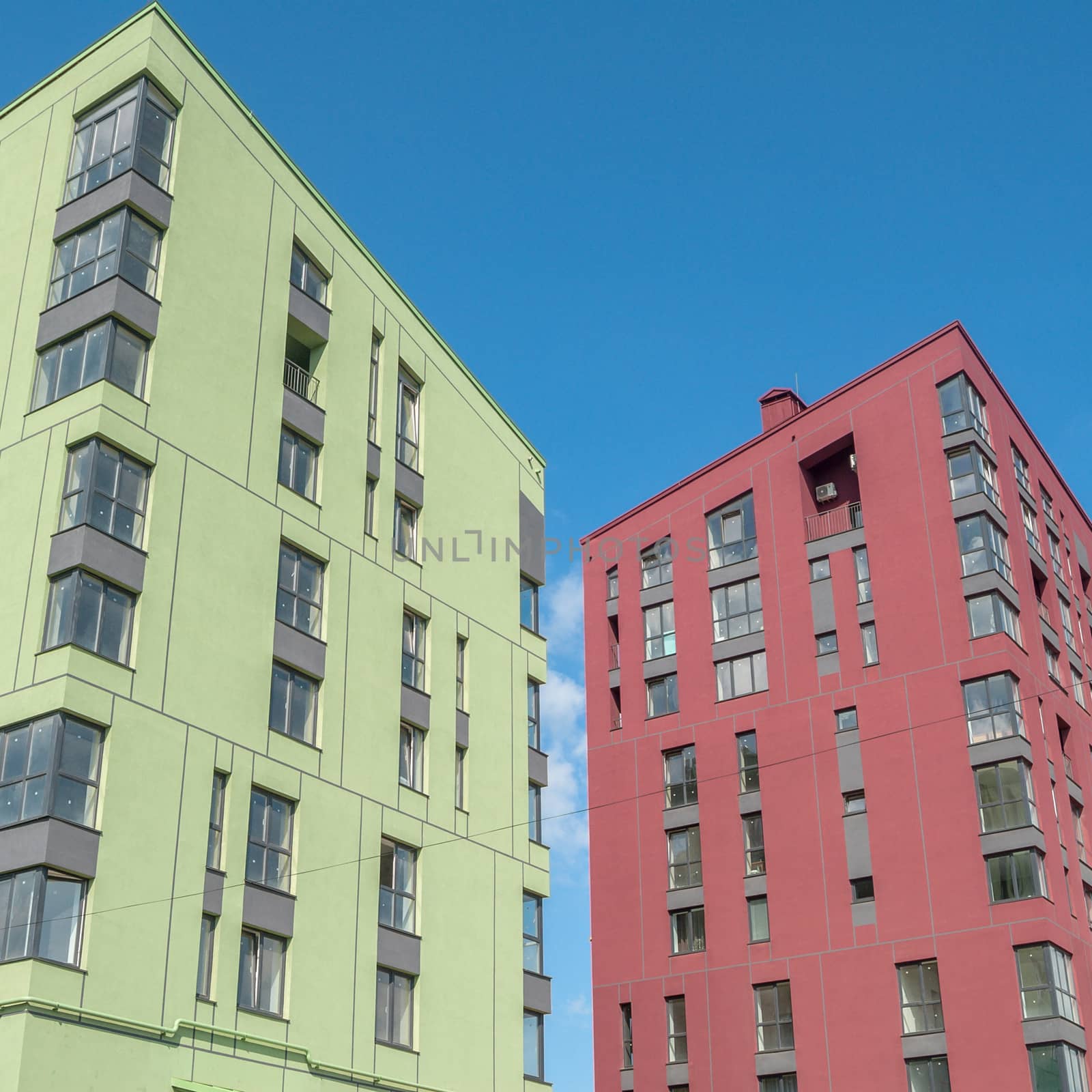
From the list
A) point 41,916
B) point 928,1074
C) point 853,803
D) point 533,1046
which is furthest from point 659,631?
point 41,916

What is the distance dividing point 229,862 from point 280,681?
5125 millimetres

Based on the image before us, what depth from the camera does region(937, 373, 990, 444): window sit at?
57.4 m

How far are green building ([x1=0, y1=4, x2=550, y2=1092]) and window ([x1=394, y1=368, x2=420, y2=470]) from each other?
0.11 m

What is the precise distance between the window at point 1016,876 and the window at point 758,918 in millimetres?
9256

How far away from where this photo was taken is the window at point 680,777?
59406 millimetres

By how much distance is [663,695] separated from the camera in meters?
62.3

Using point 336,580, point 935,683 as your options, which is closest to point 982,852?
point 935,683

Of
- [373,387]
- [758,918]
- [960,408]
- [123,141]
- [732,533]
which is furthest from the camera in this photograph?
[732,533]

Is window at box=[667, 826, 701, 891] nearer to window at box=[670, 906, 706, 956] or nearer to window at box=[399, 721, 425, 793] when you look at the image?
window at box=[670, 906, 706, 956]

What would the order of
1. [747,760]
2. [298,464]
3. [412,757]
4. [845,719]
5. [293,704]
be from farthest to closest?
[747,760] < [845,719] < [412,757] < [298,464] < [293,704]

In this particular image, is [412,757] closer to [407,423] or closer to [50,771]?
[407,423]

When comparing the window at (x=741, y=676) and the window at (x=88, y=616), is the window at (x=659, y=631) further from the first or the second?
the window at (x=88, y=616)

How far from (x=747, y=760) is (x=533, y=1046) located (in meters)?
21.8

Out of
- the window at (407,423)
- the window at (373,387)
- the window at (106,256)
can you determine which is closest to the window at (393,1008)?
the window at (407,423)
